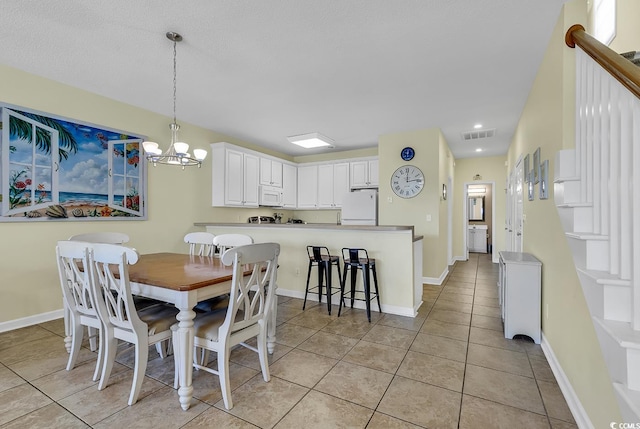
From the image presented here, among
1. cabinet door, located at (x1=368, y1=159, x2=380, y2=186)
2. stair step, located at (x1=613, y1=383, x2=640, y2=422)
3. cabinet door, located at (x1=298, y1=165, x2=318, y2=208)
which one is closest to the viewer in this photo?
stair step, located at (x1=613, y1=383, x2=640, y2=422)

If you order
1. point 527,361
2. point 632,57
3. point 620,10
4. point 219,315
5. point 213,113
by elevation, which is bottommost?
point 527,361

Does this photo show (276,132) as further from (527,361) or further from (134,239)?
(527,361)

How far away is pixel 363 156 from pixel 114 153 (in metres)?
4.36

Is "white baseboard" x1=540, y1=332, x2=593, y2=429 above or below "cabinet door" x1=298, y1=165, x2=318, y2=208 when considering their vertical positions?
below

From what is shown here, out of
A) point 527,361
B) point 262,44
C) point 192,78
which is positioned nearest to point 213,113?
point 192,78

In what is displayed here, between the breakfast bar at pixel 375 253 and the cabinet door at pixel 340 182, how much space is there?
2.31 m

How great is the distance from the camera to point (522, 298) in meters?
2.68

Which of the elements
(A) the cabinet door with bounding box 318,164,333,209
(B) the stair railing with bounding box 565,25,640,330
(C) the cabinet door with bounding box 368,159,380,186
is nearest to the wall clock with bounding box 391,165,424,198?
(C) the cabinet door with bounding box 368,159,380,186

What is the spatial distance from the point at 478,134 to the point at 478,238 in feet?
14.4

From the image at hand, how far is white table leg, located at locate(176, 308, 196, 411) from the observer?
1.73 m

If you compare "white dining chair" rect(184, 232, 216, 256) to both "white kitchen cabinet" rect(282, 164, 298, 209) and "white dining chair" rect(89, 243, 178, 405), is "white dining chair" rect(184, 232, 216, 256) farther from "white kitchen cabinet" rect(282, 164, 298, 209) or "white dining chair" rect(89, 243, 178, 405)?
"white kitchen cabinet" rect(282, 164, 298, 209)

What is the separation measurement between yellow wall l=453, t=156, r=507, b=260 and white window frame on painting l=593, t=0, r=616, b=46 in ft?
17.8

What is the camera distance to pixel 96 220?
3.51 meters

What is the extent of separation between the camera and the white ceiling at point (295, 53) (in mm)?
2094
